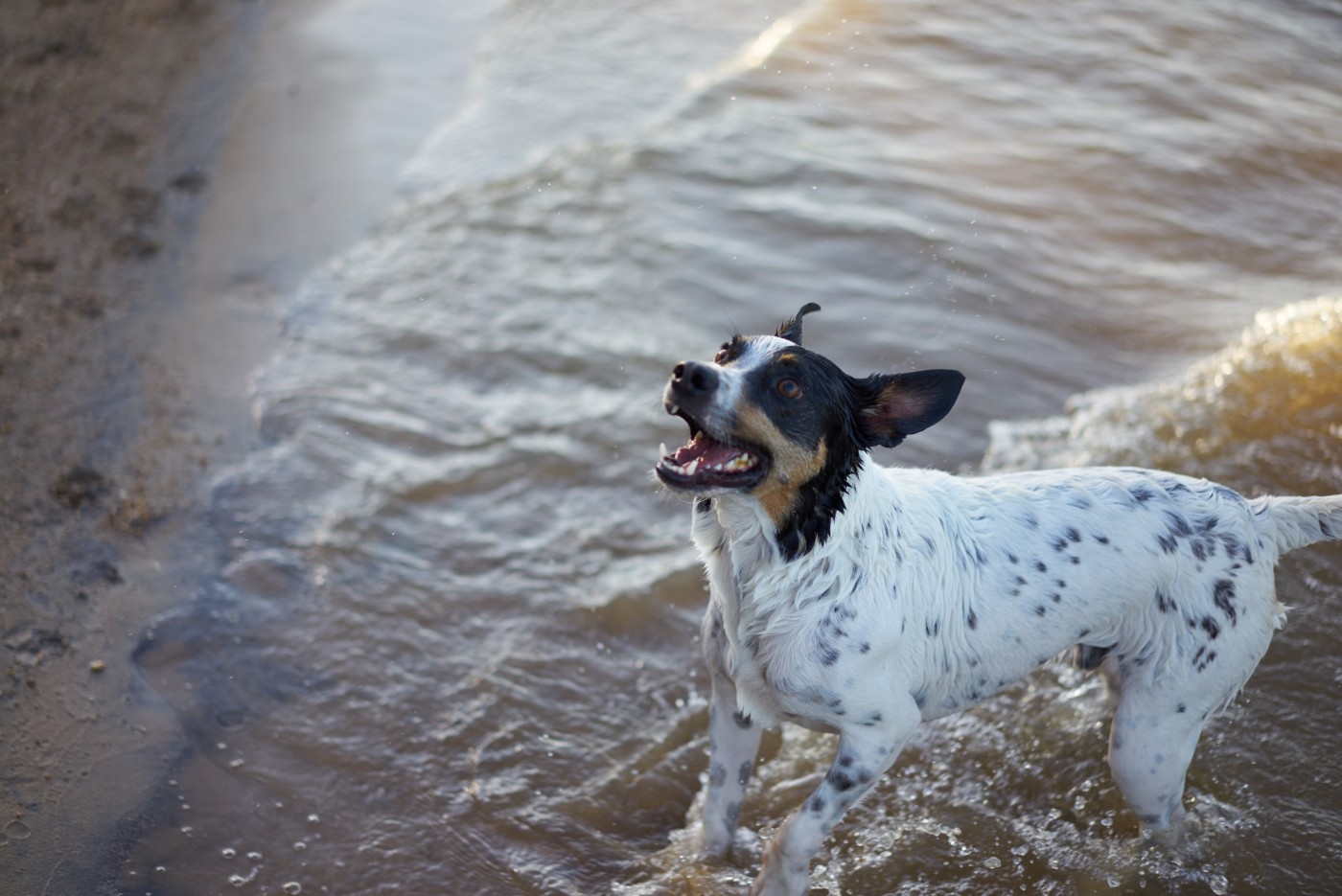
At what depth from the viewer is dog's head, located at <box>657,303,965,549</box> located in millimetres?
3734

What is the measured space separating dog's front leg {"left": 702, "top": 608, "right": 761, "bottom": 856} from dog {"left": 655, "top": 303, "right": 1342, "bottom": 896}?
0.01m

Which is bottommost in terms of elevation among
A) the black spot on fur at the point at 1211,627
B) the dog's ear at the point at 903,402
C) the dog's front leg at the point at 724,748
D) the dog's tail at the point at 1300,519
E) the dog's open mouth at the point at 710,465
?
the dog's front leg at the point at 724,748

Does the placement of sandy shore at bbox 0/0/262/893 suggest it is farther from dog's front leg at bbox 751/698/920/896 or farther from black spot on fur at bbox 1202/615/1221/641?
black spot on fur at bbox 1202/615/1221/641

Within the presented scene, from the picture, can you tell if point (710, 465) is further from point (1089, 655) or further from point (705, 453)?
point (1089, 655)

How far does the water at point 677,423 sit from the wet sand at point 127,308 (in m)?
0.25

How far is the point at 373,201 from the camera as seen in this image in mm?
9227

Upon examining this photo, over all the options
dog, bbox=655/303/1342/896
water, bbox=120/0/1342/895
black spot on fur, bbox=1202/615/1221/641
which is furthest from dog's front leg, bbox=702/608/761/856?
black spot on fur, bbox=1202/615/1221/641

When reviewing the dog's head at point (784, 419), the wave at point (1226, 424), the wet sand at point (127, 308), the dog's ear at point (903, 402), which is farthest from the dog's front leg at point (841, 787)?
the wave at point (1226, 424)

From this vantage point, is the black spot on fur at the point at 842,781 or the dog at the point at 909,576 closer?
the dog at the point at 909,576

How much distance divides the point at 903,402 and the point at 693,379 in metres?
0.76

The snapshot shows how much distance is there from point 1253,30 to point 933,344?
286 inches

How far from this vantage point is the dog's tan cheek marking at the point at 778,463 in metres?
3.74

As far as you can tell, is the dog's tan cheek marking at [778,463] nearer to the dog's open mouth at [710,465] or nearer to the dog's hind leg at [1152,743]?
the dog's open mouth at [710,465]

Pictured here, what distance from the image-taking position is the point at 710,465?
3818mm
